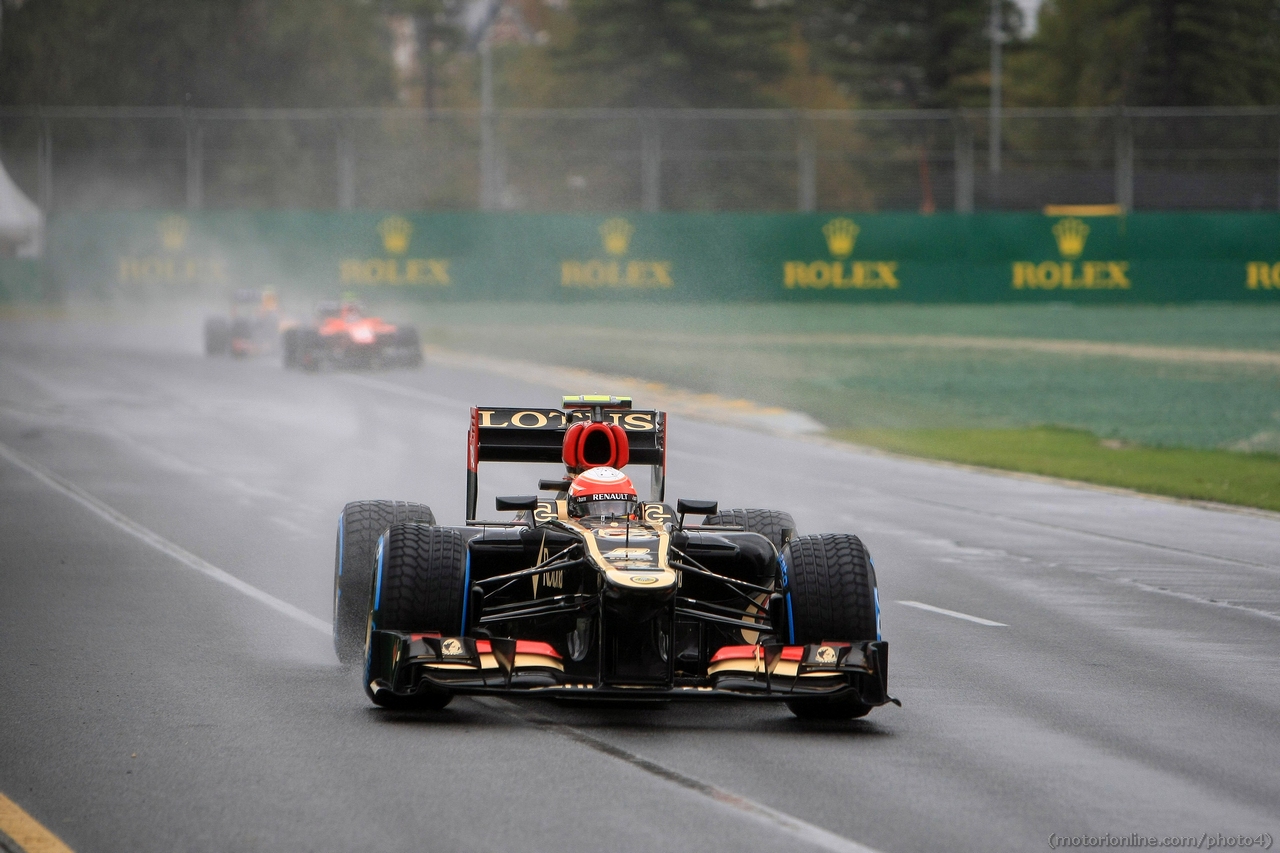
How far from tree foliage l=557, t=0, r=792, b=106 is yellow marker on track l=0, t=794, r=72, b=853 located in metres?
59.8

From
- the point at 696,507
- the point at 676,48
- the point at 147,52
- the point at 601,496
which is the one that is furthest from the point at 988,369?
the point at 147,52

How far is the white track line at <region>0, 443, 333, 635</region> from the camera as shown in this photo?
11.0 m

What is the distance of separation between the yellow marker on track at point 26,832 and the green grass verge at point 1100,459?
533 inches

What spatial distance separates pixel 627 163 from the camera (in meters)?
52.4

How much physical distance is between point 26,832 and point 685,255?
3486cm

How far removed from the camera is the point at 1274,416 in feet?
81.5

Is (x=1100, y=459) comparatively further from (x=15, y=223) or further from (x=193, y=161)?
(x=193, y=161)

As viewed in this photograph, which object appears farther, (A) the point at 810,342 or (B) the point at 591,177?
(B) the point at 591,177

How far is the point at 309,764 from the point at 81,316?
3461 centimetres

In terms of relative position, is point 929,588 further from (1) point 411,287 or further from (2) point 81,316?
(2) point 81,316

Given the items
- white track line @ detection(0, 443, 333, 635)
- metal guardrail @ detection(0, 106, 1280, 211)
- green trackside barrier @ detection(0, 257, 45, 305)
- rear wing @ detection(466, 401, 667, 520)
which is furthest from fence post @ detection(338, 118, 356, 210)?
rear wing @ detection(466, 401, 667, 520)

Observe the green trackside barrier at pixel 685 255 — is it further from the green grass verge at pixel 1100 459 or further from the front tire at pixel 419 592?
the front tire at pixel 419 592

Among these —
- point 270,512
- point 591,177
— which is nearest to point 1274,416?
point 270,512

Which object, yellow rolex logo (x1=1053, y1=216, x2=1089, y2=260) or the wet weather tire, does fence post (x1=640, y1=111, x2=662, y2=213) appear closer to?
yellow rolex logo (x1=1053, y1=216, x2=1089, y2=260)
